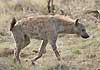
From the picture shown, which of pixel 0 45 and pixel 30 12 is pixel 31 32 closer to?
pixel 0 45

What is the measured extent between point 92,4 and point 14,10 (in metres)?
3.38

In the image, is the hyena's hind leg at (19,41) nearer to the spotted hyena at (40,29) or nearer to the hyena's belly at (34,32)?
the spotted hyena at (40,29)

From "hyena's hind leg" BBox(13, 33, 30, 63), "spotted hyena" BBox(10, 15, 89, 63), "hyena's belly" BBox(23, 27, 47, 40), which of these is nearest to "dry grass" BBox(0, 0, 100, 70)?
"hyena's hind leg" BBox(13, 33, 30, 63)

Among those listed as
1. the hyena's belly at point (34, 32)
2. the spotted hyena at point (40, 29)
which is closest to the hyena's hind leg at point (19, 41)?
the spotted hyena at point (40, 29)

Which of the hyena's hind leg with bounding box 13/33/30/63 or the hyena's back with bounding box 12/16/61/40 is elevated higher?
the hyena's back with bounding box 12/16/61/40

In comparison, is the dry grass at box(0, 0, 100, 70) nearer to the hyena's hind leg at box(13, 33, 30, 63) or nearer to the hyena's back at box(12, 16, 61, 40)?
the hyena's hind leg at box(13, 33, 30, 63)

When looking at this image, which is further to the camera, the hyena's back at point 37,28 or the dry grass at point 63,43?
the hyena's back at point 37,28

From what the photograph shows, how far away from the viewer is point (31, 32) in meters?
10.4

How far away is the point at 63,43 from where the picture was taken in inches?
500

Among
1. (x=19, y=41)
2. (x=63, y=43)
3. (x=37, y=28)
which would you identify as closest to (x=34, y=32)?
(x=37, y=28)

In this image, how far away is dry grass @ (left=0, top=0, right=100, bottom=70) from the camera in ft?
32.1

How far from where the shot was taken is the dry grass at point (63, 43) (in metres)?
9.79

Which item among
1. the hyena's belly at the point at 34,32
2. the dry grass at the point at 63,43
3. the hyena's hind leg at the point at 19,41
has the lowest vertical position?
the dry grass at the point at 63,43

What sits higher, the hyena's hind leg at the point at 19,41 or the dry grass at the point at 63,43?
the hyena's hind leg at the point at 19,41
